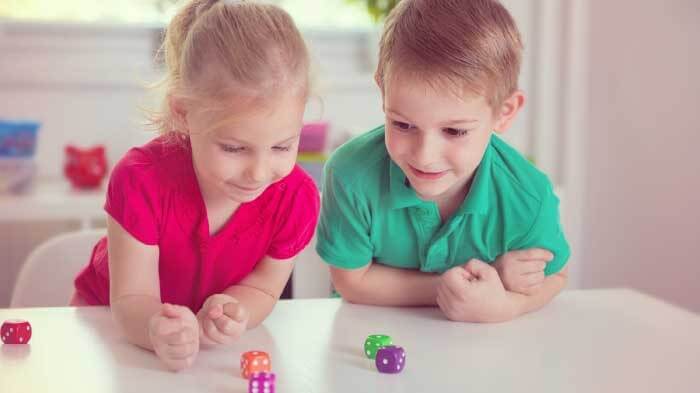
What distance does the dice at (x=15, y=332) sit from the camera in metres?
0.98

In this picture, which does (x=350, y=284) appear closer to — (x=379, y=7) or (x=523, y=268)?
(x=523, y=268)

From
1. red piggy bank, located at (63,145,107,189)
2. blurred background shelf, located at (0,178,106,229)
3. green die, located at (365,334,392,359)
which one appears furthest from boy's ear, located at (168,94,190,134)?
red piggy bank, located at (63,145,107,189)

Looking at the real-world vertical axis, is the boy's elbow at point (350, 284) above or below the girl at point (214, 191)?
below

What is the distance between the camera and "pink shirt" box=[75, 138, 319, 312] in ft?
3.59

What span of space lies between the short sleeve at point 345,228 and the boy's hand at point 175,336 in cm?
30

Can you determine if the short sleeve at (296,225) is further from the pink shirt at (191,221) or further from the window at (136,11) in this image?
the window at (136,11)

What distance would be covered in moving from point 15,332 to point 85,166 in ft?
3.96

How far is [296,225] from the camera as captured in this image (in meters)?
1.18

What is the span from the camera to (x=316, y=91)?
1.09 meters

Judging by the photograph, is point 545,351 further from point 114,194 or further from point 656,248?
point 656,248

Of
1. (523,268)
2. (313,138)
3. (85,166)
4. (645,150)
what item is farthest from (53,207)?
(645,150)

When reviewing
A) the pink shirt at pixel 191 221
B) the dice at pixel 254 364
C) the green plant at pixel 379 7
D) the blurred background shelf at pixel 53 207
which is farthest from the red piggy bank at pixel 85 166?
the dice at pixel 254 364

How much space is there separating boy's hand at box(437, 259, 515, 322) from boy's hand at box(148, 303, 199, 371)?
334mm

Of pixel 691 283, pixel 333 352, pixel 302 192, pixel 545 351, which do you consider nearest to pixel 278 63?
pixel 302 192
